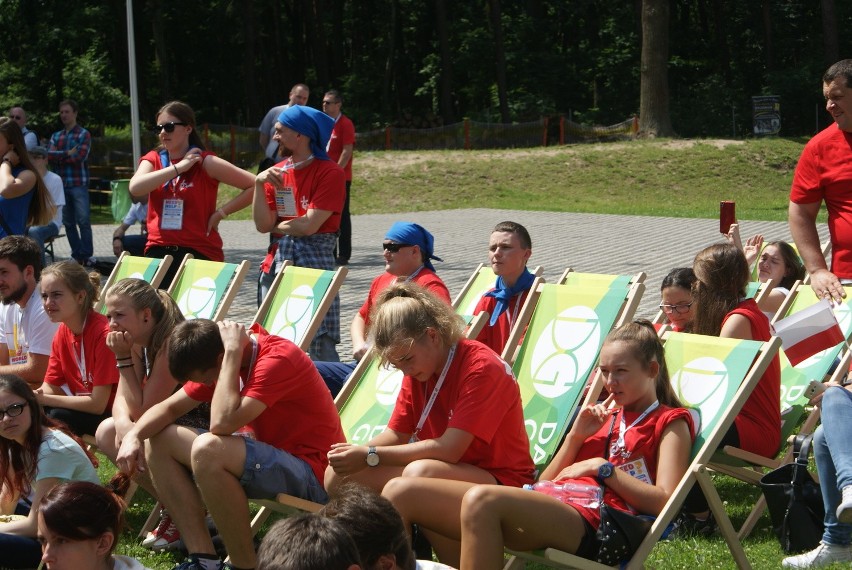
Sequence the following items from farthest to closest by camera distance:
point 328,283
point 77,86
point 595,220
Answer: point 77,86
point 595,220
point 328,283

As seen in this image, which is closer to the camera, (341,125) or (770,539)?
(770,539)

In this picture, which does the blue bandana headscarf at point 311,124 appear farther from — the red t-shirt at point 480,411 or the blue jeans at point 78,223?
the blue jeans at point 78,223

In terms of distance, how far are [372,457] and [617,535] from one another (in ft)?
2.99

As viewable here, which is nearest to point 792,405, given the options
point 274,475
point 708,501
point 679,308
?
point 679,308

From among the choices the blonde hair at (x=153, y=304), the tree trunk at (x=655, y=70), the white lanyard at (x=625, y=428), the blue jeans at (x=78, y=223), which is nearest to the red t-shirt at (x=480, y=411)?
the white lanyard at (x=625, y=428)

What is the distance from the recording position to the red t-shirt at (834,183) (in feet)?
16.7

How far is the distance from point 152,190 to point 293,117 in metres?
0.97

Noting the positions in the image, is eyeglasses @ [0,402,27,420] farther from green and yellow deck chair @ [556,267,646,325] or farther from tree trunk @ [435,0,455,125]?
tree trunk @ [435,0,455,125]

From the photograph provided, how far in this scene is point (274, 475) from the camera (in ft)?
13.6

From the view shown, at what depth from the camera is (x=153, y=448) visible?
14.2 ft

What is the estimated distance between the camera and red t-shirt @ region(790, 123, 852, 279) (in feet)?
16.7

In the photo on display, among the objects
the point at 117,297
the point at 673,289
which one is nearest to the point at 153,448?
the point at 117,297

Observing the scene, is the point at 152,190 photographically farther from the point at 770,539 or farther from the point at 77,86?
the point at 77,86

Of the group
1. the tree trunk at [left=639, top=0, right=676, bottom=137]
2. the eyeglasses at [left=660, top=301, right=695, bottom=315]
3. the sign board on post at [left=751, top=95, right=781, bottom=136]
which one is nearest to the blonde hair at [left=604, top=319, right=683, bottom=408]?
the eyeglasses at [left=660, top=301, right=695, bottom=315]
